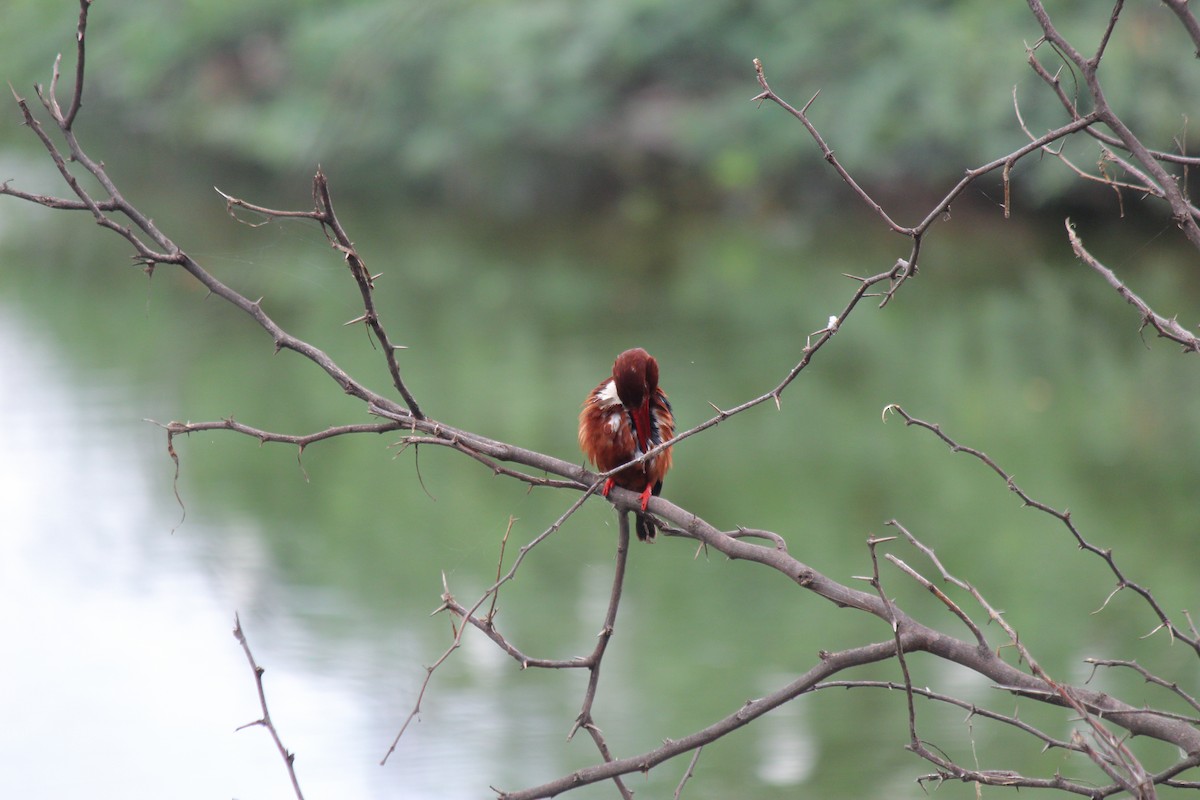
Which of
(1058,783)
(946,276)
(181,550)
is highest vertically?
(946,276)

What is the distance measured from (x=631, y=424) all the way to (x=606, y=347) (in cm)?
433

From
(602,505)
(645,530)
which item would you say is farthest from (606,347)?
(645,530)

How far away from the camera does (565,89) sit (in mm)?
9891

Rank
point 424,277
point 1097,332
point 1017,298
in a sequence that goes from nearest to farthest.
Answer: point 1097,332
point 1017,298
point 424,277

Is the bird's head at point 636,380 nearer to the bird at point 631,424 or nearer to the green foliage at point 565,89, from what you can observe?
the bird at point 631,424

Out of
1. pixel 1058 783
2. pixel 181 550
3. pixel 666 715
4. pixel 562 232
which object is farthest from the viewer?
pixel 562 232

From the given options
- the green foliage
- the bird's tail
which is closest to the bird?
the bird's tail

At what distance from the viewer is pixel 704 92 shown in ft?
32.6

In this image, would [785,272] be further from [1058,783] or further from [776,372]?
[1058,783]

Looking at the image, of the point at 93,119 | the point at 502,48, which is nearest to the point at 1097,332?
the point at 502,48

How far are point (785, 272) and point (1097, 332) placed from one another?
2.05 meters

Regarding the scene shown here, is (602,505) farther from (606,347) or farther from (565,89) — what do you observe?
(565,89)

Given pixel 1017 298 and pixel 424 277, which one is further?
pixel 424 277

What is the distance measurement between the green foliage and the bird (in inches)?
246
